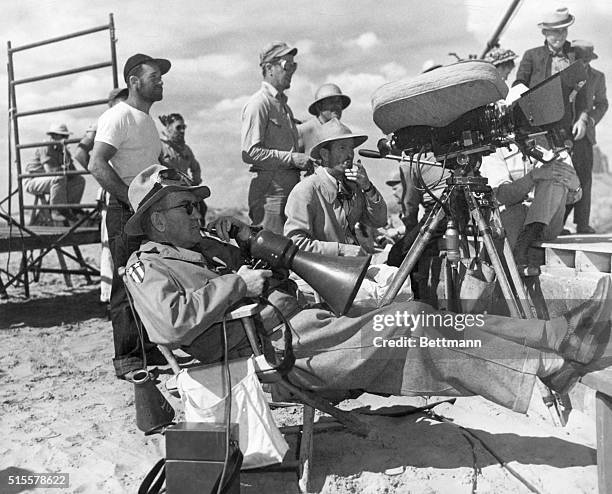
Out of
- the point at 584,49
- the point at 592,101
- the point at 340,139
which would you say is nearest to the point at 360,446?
the point at 340,139

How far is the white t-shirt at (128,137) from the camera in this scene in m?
3.73

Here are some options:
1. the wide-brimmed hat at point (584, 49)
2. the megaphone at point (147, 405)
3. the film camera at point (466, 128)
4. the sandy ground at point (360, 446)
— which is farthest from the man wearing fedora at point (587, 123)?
the megaphone at point (147, 405)

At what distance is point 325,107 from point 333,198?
5.85 feet

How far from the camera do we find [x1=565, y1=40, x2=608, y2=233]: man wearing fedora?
5004 mm

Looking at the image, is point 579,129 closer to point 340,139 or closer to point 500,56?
point 500,56

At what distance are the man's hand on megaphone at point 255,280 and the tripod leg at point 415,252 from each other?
0.90m

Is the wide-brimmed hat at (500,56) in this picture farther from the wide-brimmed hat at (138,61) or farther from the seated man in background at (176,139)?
the seated man in background at (176,139)

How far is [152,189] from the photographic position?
101 inches

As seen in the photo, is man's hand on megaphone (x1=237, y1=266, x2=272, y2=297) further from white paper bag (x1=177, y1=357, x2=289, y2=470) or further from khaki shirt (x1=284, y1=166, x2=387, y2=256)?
khaki shirt (x1=284, y1=166, x2=387, y2=256)

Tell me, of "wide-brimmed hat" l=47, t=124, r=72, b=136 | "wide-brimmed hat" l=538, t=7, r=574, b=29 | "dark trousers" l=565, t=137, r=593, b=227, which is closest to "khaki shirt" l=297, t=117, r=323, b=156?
"wide-brimmed hat" l=538, t=7, r=574, b=29

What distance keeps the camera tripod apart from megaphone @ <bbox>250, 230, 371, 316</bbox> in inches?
30.6

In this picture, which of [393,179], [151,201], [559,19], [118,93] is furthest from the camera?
[393,179]

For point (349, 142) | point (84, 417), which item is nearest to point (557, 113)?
point (349, 142)

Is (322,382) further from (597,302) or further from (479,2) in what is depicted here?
(479,2)
